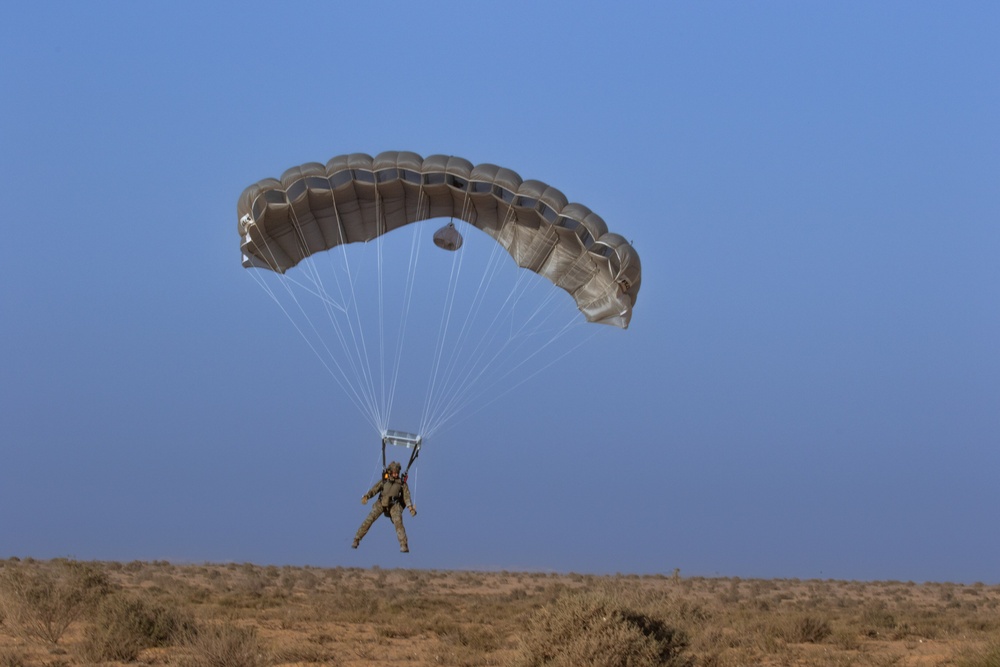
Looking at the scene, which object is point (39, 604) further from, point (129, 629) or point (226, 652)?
point (226, 652)

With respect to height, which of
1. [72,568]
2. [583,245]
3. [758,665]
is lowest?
[758,665]

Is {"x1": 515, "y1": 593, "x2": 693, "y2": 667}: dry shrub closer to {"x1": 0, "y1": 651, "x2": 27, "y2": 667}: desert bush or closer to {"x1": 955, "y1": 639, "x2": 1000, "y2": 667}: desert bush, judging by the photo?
{"x1": 955, "y1": 639, "x2": 1000, "y2": 667}: desert bush

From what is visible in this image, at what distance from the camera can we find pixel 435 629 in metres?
20.2

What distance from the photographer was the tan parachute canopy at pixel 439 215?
64.1 ft

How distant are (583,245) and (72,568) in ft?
37.8

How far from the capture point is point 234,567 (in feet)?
139

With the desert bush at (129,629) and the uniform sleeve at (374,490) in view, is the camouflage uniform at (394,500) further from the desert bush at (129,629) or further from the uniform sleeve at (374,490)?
the desert bush at (129,629)

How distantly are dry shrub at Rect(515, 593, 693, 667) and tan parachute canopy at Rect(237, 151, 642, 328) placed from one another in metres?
7.59

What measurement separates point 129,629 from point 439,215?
9764 millimetres

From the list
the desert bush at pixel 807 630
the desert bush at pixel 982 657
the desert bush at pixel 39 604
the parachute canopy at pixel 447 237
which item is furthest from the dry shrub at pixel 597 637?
the parachute canopy at pixel 447 237

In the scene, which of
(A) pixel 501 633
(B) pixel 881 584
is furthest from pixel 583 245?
(B) pixel 881 584

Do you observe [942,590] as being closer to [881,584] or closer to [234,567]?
[881,584]

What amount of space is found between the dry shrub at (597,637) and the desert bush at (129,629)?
5.91 meters

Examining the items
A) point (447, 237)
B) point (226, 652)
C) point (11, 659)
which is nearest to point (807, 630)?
point (447, 237)
